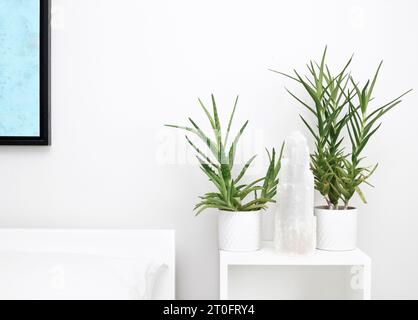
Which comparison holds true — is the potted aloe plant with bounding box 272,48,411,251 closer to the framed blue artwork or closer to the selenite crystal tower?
the selenite crystal tower

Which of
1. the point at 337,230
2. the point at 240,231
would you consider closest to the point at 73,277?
the point at 240,231

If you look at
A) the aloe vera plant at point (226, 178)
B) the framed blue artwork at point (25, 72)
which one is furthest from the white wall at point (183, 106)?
the aloe vera plant at point (226, 178)

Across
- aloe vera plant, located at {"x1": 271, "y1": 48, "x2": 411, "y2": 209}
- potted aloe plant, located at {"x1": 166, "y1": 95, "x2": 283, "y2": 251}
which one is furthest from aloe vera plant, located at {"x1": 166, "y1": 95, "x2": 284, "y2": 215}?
aloe vera plant, located at {"x1": 271, "y1": 48, "x2": 411, "y2": 209}

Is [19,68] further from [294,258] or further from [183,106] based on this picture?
[294,258]

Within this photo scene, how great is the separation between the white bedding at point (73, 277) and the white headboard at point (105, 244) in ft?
0.18

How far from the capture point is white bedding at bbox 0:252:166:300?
1.17 m

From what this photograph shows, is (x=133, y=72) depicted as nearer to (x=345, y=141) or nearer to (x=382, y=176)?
(x=345, y=141)

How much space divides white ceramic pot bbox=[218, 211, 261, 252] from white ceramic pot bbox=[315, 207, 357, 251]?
16 centimetres

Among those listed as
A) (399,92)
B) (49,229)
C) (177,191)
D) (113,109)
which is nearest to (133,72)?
(113,109)

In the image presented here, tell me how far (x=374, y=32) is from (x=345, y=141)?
0.99 ft

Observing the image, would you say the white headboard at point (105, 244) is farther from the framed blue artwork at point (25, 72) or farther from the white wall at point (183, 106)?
the framed blue artwork at point (25, 72)

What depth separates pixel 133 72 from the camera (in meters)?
1.46

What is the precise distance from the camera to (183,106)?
4.77ft

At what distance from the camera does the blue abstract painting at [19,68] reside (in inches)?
56.6
